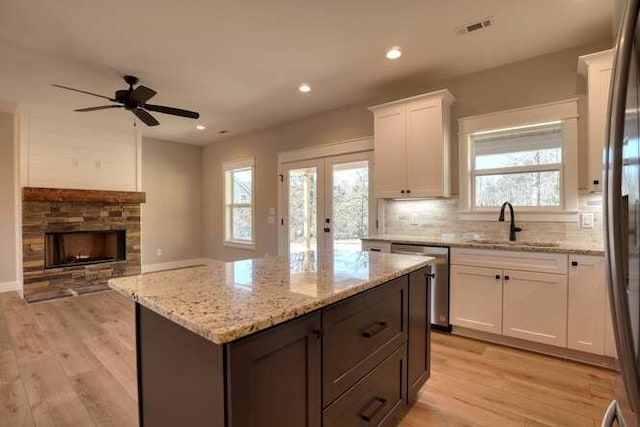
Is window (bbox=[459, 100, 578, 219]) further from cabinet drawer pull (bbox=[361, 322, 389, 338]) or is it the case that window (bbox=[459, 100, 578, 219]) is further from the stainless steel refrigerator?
the stainless steel refrigerator

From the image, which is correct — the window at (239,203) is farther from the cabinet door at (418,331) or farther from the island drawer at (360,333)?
the island drawer at (360,333)

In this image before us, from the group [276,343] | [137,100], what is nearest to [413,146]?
[137,100]

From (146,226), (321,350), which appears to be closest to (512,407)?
(321,350)

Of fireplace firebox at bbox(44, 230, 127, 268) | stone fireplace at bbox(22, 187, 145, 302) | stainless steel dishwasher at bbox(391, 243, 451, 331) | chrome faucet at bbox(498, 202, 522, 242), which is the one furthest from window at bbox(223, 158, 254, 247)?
chrome faucet at bbox(498, 202, 522, 242)

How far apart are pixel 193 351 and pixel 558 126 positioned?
11.8 ft

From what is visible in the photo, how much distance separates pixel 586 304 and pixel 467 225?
1.28 m

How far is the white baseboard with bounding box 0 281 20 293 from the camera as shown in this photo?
4773mm

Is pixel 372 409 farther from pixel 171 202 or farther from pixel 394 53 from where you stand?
pixel 171 202

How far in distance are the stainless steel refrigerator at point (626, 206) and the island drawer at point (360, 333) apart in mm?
831

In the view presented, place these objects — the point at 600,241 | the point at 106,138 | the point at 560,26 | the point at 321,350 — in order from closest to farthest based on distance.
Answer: the point at 321,350 → the point at 560,26 → the point at 600,241 → the point at 106,138

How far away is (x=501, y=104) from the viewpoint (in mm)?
3363

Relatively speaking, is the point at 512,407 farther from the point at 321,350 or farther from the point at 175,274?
the point at 175,274

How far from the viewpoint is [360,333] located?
4.75ft

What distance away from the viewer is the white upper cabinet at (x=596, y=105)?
2.59 metres
